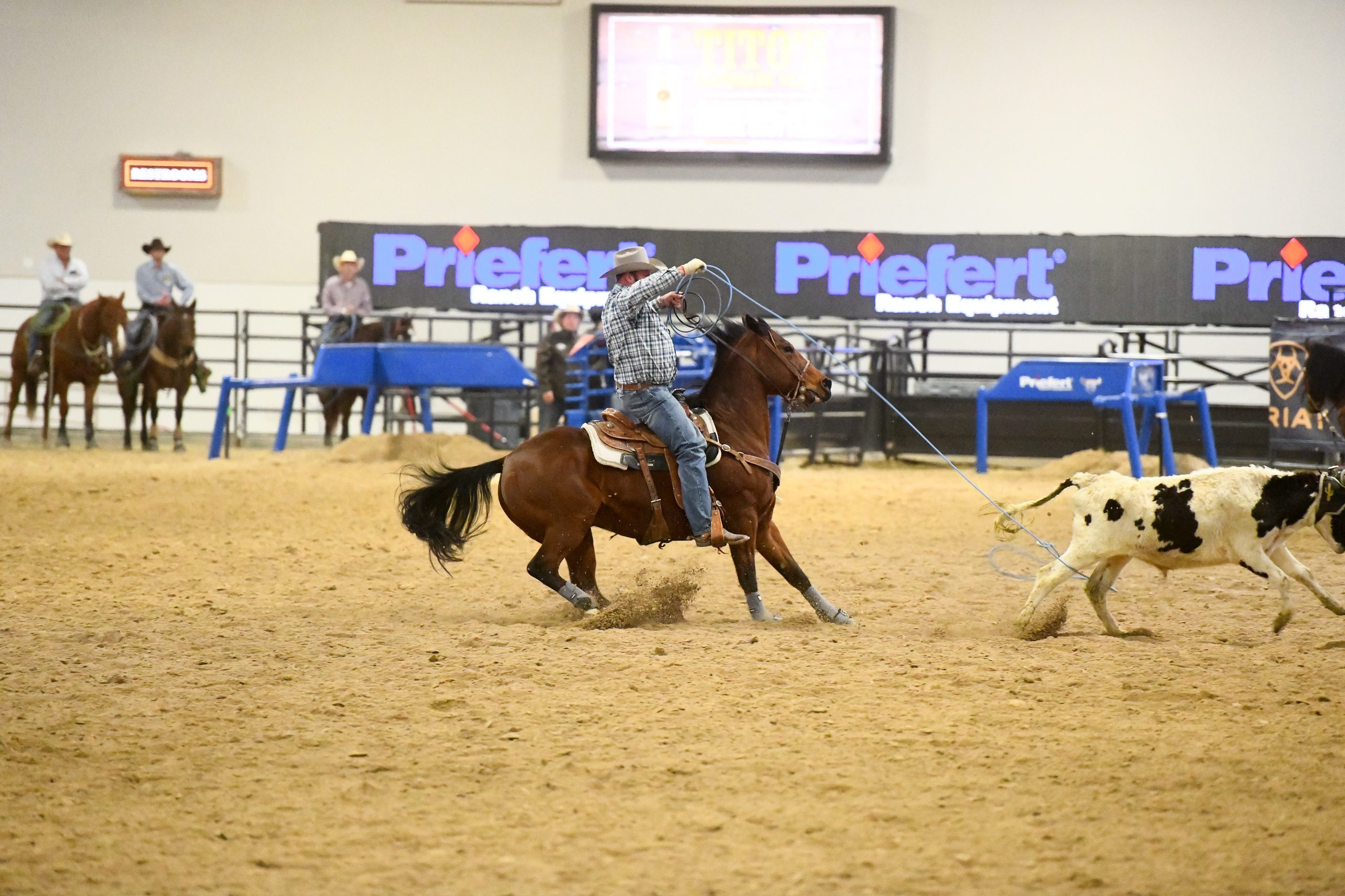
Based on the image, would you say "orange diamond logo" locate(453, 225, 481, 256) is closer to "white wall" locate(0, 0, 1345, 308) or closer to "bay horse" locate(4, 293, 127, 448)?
"white wall" locate(0, 0, 1345, 308)

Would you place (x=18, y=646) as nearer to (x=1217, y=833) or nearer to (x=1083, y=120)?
(x=1217, y=833)

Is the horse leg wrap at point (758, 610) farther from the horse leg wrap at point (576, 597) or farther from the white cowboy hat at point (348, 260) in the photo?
the white cowboy hat at point (348, 260)

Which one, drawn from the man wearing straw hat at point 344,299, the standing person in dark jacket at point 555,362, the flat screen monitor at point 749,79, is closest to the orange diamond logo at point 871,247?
the flat screen monitor at point 749,79

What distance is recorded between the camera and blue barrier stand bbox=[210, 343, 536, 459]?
13883mm

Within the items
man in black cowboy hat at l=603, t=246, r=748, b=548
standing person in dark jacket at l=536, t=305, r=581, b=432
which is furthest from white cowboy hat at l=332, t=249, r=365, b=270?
man in black cowboy hat at l=603, t=246, r=748, b=548

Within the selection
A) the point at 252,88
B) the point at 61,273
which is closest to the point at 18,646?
the point at 61,273

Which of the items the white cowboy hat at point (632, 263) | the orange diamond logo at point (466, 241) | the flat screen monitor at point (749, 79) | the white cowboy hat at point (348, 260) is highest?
the flat screen monitor at point (749, 79)

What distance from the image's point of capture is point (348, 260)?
1588 cm

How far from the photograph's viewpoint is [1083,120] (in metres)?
18.8

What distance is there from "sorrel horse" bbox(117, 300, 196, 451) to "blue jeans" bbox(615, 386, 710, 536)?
35.7 feet

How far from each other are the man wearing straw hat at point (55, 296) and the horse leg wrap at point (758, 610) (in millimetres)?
12442

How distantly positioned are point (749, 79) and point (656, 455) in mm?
13677

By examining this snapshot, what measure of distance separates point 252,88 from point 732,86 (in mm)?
7422

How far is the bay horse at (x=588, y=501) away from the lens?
5.80 meters
